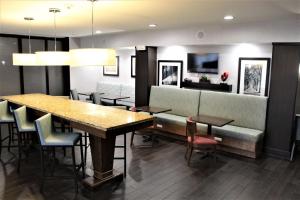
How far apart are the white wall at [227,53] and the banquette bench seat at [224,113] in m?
0.45

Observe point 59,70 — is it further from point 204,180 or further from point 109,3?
point 204,180

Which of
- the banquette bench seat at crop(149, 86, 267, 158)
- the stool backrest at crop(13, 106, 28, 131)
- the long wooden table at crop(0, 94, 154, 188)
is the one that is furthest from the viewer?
the banquette bench seat at crop(149, 86, 267, 158)

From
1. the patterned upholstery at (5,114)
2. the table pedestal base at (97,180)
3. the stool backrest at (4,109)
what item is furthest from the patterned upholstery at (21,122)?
the table pedestal base at (97,180)

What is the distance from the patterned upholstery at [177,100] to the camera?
5883 mm

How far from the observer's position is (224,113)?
5.39 meters

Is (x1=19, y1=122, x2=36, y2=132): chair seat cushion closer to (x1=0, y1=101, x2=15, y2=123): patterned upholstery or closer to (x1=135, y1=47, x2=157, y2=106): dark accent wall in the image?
(x1=0, y1=101, x2=15, y2=123): patterned upholstery

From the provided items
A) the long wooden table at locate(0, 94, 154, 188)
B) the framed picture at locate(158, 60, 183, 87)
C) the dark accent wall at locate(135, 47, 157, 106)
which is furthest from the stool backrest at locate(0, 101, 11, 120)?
the framed picture at locate(158, 60, 183, 87)

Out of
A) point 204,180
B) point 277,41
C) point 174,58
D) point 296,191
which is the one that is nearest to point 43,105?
point 204,180

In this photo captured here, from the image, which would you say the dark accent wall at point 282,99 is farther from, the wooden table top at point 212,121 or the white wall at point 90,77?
the white wall at point 90,77

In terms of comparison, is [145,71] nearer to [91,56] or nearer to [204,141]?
[204,141]

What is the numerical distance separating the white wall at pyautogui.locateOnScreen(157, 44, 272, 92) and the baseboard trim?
4.78 feet

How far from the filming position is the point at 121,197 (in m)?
3.21

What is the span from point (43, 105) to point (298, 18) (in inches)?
183

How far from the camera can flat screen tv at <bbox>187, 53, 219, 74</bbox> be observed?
19.0 ft
